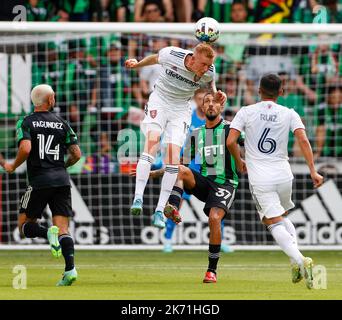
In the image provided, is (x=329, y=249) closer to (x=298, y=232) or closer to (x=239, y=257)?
(x=298, y=232)

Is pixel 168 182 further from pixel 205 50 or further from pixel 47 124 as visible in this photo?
pixel 47 124

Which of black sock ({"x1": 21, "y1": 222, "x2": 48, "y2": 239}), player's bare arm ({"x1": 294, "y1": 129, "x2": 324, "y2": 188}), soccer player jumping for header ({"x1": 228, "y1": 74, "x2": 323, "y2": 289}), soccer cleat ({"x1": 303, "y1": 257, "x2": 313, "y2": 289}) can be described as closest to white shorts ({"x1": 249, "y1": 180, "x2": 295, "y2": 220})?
soccer player jumping for header ({"x1": 228, "y1": 74, "x2": 323, "y2": 289})

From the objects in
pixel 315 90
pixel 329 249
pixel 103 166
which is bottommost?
pixel 329 249

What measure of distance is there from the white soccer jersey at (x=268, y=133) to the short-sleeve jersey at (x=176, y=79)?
1639mm

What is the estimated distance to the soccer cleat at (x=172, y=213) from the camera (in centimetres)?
1323

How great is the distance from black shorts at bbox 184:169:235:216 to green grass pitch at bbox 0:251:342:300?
0.92 m

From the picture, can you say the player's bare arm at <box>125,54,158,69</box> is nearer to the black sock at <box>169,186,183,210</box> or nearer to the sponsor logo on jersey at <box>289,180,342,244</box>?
the black sock at <box>169,186,183,210</box>

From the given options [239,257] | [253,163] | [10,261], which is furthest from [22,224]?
[239,257]

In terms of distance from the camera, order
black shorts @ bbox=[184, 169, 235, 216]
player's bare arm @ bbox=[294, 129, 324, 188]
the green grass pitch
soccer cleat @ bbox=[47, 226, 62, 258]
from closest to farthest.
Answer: the green grass pitch
player's bare arm @ bbox=[294, 129, 324, 188]
soccer cleat @ bbox=[47, 226, 62, 258]
black shorts @ bbox=[184, 169, 235, 216]

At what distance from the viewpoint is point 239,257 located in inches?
704

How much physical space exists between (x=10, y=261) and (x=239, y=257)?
3706 millimetres

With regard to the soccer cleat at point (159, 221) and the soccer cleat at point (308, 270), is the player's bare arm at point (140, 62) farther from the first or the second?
the soccer cleat at point (308, 270)

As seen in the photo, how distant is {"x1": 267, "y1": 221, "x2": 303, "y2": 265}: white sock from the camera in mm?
11922

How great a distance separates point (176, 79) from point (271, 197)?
7.93 ft
